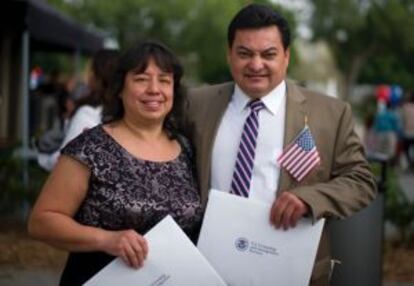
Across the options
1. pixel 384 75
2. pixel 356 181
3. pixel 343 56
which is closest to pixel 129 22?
pixel 343 56

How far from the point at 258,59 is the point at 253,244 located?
674 mm

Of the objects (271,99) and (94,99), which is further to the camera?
(94,99)

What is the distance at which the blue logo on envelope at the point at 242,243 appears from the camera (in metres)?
2.84

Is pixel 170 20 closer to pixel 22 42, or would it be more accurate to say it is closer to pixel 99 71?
pixel 22 42

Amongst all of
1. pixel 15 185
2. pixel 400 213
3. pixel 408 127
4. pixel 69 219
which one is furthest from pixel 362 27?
pixel 69 219

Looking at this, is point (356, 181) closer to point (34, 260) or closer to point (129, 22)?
point (34, 260)

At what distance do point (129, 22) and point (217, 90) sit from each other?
36018mm

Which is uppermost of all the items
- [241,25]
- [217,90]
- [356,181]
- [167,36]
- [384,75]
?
[241,25]

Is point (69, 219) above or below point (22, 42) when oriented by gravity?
above

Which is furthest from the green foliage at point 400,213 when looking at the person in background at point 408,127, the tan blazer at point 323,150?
the person in background at point 408,127

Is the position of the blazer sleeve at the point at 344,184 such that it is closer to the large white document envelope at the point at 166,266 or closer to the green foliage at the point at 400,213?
the large white document envelope at the point at 166,266

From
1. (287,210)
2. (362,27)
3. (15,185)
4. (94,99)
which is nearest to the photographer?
(287,210)

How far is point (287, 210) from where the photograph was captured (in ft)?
9.09

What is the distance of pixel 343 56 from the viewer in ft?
167
